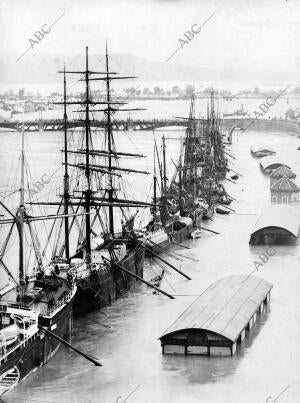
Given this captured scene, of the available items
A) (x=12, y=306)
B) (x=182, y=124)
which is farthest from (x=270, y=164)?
(x=12, y=306)

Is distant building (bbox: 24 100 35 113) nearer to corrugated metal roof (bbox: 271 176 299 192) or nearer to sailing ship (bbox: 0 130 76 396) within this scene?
corrugated metal roof (bbox: 271 176 299 192)

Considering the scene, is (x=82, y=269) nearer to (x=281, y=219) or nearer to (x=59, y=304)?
(x=59, y=304)

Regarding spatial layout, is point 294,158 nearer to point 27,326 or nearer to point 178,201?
point 178,201

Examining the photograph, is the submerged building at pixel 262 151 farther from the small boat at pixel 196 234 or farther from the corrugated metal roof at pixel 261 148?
the small boat at pixel 196 234

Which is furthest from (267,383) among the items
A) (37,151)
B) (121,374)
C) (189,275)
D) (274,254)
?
(37,151)

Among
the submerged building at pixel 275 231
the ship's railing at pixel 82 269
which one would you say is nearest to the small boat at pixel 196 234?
the submerged building at pixel 275 231
